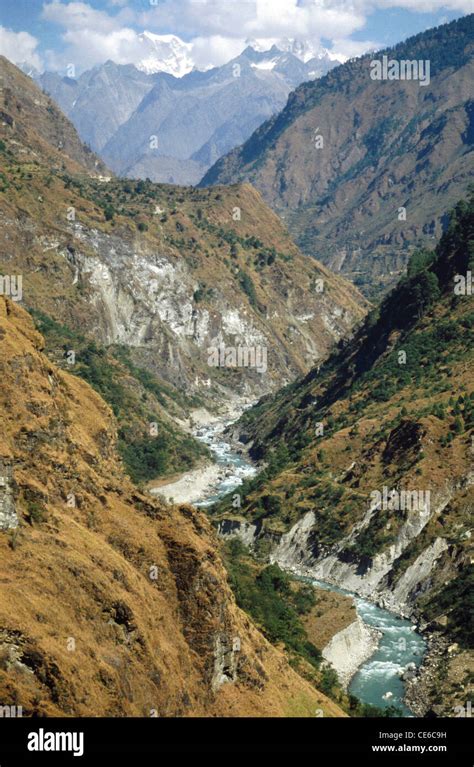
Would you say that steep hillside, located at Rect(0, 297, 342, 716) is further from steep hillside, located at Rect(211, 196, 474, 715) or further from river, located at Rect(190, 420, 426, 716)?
steep hillside, located at Rect(211, 196, 474, 715)

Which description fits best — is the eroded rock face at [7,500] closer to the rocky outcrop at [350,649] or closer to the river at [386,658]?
the river at [386,658]

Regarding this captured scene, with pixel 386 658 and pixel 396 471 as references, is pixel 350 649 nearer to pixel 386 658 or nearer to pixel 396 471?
pixel 386 658

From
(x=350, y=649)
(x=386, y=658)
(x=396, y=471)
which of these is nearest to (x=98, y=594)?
(x=350, y=649)

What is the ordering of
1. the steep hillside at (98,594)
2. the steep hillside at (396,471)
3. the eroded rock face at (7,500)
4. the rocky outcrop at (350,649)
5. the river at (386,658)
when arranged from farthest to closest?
the steep hillside at (396,471)
the rocky outcrop at (350,649)
the river at (386,658)
the eroded rock face at (7,500)
the steep hillside at (98,594)

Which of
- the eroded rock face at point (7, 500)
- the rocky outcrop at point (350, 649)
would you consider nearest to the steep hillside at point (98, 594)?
the eroded rock face at point (7, 500)

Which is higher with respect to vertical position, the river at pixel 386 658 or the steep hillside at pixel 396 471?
the steep hillside at pixel 396 471
